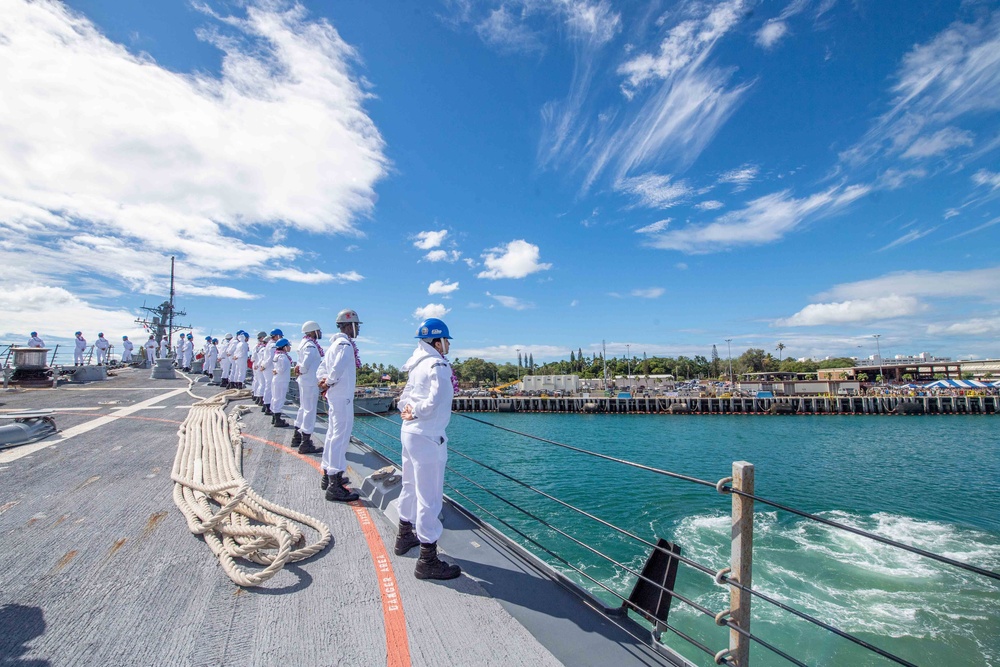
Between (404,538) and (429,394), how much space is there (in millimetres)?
1321

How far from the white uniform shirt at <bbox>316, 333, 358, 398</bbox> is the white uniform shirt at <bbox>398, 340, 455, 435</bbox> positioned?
6.44ft

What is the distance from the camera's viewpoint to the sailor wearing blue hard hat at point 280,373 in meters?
8.52

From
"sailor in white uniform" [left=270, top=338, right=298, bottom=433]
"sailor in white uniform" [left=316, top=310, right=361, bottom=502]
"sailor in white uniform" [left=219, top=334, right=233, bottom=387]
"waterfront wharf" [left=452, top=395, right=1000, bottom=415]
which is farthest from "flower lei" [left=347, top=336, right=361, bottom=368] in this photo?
"waterfront wharf" [left=452, top=395, right=1000, bottom=415]

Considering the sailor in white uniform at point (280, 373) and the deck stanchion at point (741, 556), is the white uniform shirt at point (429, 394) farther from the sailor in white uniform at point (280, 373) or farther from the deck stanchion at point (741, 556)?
the sailor in white uniform at point (280, 373)

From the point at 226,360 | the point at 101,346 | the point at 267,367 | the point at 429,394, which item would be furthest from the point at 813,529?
the point at 101,346

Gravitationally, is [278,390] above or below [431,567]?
above

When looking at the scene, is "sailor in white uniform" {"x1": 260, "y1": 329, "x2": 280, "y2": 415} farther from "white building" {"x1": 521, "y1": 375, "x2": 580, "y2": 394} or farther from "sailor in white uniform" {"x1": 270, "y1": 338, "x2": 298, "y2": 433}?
"white building" {"x1": 521, "y1": 375, "x2": 580, "y2": 394}

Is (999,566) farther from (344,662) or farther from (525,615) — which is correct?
(344,662)

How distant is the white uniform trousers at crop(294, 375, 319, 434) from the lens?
659 centimetres

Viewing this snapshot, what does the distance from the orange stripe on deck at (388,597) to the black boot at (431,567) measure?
209 millimetres

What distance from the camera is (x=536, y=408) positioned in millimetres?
69000

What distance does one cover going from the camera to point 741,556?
2289 mm

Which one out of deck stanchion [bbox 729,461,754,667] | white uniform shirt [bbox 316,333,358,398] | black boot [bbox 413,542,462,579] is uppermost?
white uniform shirt [bbox 316,333,358,398]

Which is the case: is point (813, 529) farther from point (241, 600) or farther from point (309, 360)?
point (241, 600)
